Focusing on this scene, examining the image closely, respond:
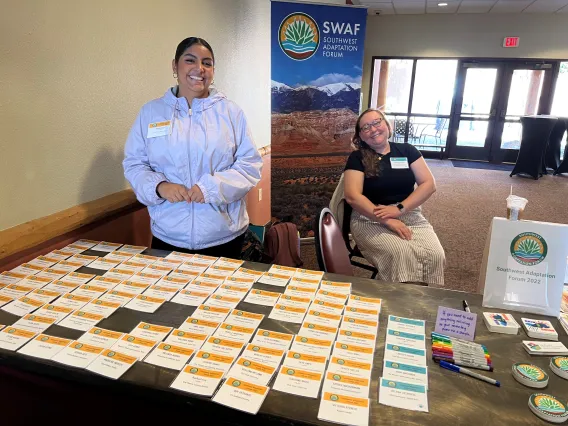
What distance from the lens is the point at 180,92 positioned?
174cm

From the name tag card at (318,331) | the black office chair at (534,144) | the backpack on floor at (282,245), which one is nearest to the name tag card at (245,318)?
the name tag card at (318,331)

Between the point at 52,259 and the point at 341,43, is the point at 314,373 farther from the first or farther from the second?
the point at 341,43

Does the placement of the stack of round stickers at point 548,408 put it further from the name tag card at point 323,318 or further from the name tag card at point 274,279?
the name tag card at point 274,279

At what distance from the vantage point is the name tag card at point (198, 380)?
88 centimetres

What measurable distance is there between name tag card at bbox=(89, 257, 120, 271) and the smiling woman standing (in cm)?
27

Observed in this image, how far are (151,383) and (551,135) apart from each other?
8344 mm

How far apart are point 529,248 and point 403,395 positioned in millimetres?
608

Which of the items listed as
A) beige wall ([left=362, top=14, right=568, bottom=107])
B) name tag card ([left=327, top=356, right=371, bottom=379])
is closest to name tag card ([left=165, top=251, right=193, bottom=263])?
name tag card ([left=327, top=356, right=371, bottom=379])

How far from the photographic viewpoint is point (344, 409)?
2.75 ft

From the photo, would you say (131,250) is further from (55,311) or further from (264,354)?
(264,354)

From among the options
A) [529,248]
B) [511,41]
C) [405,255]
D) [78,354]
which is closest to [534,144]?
[511,41]

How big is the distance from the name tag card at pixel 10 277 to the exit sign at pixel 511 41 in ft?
29.6

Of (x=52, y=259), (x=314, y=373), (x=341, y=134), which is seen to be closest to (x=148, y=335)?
(x=314, y=373)

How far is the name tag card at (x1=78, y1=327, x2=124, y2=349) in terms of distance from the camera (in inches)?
41.4
